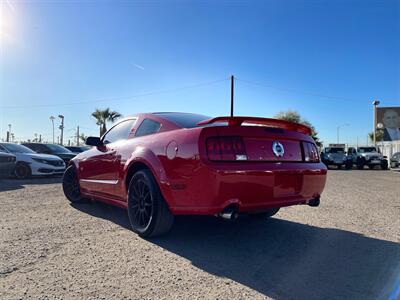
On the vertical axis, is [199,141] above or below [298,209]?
above

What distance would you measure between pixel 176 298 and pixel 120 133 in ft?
9.89

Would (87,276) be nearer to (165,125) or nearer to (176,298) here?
(176,298)

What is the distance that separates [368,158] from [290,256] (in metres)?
23.9

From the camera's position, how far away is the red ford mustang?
3.08 meters

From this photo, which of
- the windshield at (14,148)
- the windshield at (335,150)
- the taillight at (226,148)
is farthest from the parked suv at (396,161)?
the taillight at (226,148)

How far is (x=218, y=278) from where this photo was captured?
2.69 m

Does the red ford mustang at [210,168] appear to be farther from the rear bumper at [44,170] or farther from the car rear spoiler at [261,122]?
the rear bumper at [44,170]

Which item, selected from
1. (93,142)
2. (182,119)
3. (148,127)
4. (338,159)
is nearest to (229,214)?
(182,119)

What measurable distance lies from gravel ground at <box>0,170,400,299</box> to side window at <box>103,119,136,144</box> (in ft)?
3.72

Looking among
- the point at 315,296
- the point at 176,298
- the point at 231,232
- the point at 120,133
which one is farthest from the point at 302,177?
the point at 120,133

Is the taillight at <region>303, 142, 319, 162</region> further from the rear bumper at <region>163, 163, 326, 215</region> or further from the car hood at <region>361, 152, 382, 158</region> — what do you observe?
the car hood at <region>361, 152, 382, 158</region>

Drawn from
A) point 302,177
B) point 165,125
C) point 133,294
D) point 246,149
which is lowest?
point 133,294

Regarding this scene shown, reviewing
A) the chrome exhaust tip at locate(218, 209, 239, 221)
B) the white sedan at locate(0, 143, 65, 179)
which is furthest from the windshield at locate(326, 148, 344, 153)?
the chrome exhaust tip at locate(218, 209, 239, 221)

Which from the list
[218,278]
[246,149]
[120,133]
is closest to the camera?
[218,278]
